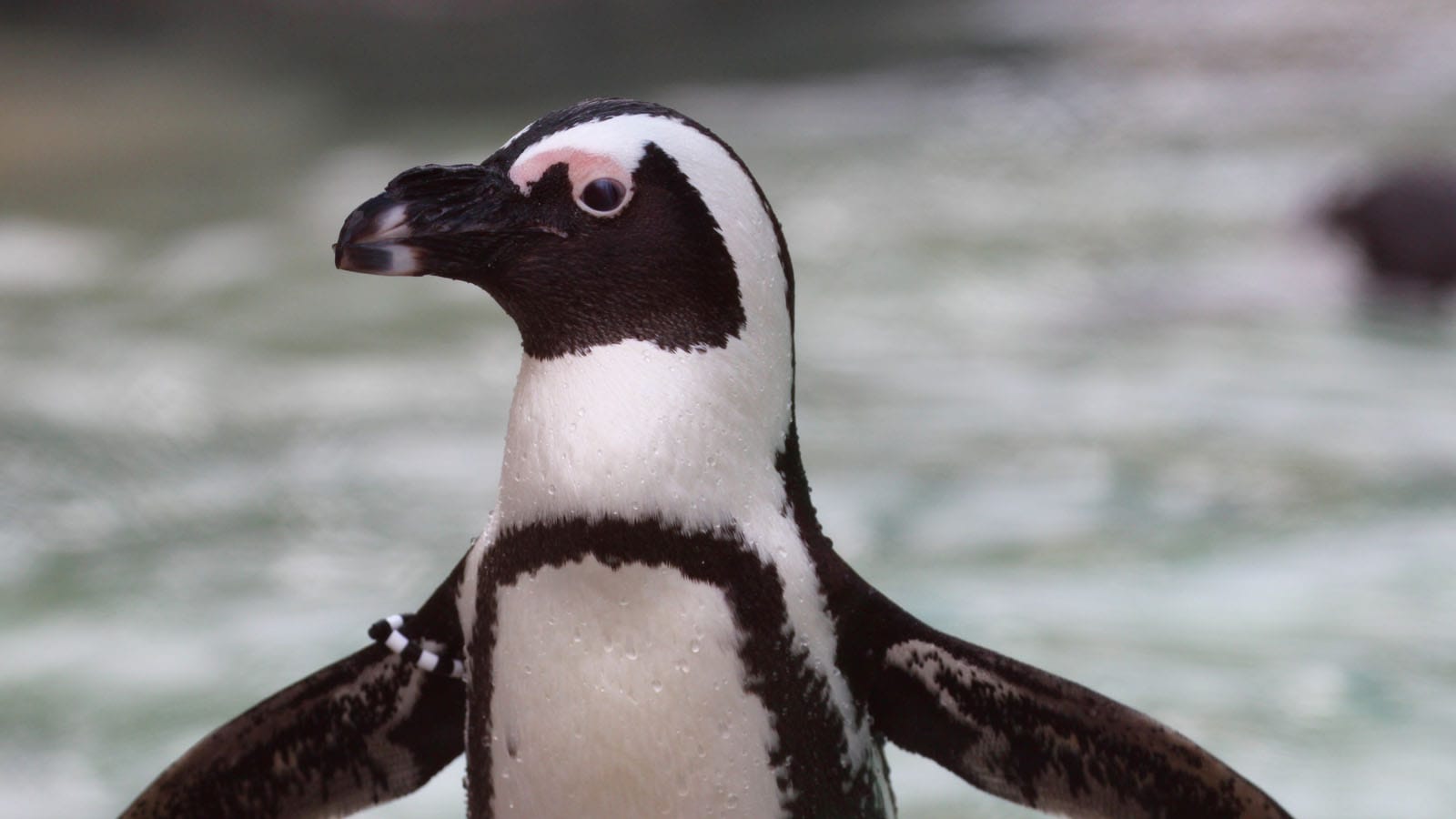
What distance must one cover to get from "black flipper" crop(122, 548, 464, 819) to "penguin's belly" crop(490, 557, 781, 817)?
0.39 ft

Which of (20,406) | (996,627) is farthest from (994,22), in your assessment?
(996,627)

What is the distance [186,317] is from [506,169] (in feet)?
10.5

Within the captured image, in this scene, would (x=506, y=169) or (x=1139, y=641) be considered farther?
(x=1139, y=641)

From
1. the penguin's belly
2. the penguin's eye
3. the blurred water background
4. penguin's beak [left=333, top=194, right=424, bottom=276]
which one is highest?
the blurred water background

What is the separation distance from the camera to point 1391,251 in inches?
167

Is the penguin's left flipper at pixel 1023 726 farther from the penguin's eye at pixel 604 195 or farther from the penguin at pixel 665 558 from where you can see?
the penguin's eye at pixel 604 195

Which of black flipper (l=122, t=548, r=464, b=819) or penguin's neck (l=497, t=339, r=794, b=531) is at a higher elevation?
penguin's neck (l=497, t=339, r=794, b=531)

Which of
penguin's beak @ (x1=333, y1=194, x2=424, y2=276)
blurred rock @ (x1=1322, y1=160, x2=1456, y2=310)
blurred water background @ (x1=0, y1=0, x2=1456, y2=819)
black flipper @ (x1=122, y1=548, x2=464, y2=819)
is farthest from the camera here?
blurred rock @ (x1=1322, y1=160, x2=1456, y2=310)

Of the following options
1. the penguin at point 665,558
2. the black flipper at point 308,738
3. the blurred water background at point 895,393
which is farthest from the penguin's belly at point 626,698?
the blurred water background at point 895,393

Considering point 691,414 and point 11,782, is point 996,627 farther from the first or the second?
point 691,414

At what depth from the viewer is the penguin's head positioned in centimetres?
95

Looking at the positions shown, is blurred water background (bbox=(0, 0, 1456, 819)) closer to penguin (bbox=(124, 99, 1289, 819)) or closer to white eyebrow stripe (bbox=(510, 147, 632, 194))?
penguin (bbox=(124, 99, 1289, 819))

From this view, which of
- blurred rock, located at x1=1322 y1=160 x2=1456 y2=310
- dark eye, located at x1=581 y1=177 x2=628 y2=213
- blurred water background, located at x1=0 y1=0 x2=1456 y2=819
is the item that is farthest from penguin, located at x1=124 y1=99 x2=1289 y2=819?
blurred rock, located at x1=1322 y1=160 x2=1456 y2=310

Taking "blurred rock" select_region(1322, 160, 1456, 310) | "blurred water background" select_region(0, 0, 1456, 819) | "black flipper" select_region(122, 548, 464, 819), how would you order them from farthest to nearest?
"blurred rock" select_region(1322, 160, 1456, 310) → "blurred water background" select_region(0, 0, 1456, 819) → "black flipper" select_region(122, 548, 464, 819)
